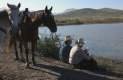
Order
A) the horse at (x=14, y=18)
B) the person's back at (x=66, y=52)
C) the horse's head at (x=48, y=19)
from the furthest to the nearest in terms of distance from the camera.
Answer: the person's back at (x=66, y=52)
the horse's head at (x=48, y=19)
the horse at (x=14, y=18)

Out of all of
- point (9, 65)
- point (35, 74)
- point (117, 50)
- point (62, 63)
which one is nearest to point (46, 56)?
point (62, 63)

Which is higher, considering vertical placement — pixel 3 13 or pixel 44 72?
pixel 3 13

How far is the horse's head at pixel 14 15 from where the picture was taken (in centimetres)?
1057

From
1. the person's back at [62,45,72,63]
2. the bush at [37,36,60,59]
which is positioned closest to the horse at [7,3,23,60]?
the person's back at [62,45,72,63]

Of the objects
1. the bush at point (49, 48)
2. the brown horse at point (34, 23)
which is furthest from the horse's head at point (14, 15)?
the bush at point (49, 48)

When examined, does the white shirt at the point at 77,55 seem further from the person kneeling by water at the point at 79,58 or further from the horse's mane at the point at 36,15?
the horse's mane at the point at 36,15

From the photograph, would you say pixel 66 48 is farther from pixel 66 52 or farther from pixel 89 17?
pixel 89 17

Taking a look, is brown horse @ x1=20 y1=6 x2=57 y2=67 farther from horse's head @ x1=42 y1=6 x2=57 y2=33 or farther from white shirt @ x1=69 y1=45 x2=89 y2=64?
white shirt @ x1=69 y1=45 x2=89 y2=64

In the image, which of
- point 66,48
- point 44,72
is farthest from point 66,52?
point 44,72

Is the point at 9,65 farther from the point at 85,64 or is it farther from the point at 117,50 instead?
the point at 117,50

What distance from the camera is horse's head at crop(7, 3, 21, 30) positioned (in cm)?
1057

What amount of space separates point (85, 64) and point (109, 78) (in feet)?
5.09

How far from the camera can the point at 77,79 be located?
10.5m

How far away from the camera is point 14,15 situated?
35.3 feet
